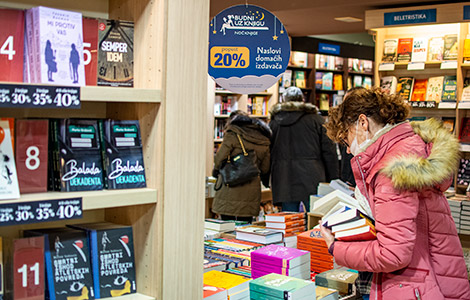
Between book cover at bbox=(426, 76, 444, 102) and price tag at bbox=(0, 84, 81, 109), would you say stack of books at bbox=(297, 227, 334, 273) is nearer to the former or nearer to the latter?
price tag at bbox=(0, 84, 81, 109)

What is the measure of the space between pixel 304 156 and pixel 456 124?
1617mm

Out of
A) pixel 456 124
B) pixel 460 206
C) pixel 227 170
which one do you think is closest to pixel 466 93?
pixel 456 124

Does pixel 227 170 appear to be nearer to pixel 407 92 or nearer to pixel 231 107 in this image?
pixel 407 92

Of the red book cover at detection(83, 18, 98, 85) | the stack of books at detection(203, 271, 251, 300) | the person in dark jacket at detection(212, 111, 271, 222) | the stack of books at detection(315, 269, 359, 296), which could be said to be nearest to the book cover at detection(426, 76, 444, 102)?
the person in dark jacket at detection(212, 111, 271, 222)

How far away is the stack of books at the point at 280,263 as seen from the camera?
2.71 meters

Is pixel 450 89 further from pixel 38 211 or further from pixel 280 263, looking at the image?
pixel 38 211

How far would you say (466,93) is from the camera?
5496 mm

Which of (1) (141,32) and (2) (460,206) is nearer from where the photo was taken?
(1) (141,32)

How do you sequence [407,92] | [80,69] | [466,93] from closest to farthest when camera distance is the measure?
[80,69], [466,93], [407,92]

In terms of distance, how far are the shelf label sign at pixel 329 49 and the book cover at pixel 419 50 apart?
4450 millimetres

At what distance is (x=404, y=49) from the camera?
586 centimetres

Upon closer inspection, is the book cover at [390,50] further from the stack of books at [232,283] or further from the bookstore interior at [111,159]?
the stack of books at [232,283]

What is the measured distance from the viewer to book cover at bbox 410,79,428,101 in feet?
19.0

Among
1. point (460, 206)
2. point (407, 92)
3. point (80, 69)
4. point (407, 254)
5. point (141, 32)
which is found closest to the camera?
point (80, 69)
